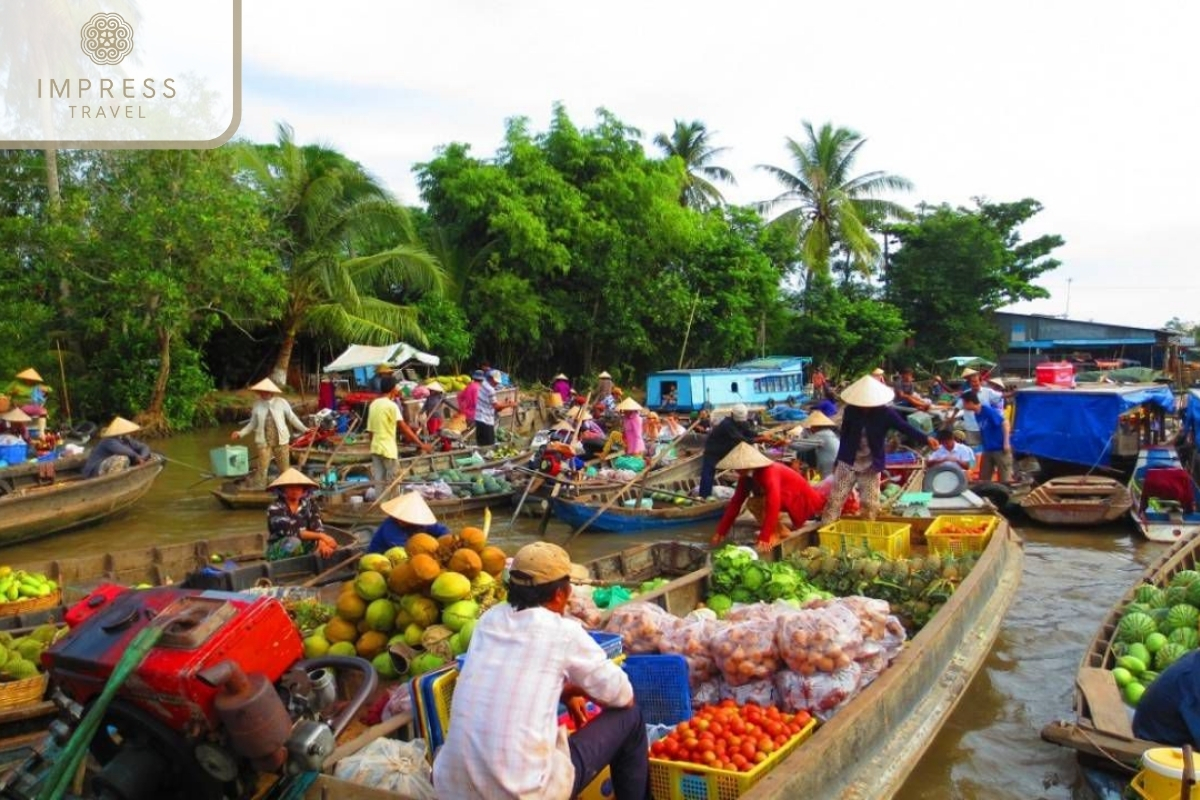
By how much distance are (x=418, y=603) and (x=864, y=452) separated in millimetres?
4594

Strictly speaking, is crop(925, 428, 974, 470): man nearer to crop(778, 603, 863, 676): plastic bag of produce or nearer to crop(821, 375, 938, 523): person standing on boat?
crop(821, 375, 938, 523): person standing on boat

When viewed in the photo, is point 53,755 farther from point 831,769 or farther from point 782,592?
point 782,592

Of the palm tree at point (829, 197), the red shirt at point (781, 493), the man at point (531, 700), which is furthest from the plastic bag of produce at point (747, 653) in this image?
the palm tree at point (829, 197)

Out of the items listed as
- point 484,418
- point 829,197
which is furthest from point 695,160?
point 484,418

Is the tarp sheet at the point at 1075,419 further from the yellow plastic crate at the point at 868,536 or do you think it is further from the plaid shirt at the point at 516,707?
the plaid shirt at the point at 516,707

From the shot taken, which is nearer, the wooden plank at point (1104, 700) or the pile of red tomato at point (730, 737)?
the pile of red tomato at point (730, 737)

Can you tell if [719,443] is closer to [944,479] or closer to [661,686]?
[944,479]

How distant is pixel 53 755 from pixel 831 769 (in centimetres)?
291

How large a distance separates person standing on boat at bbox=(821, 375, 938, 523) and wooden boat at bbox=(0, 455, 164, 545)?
9116mm

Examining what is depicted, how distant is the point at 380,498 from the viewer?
11.2 m

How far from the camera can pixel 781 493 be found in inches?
303

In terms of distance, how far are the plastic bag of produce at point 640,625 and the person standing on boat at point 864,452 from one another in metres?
3.49

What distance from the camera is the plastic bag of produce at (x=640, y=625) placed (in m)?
4.53

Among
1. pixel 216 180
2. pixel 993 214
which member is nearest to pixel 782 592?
pixel 216 180
